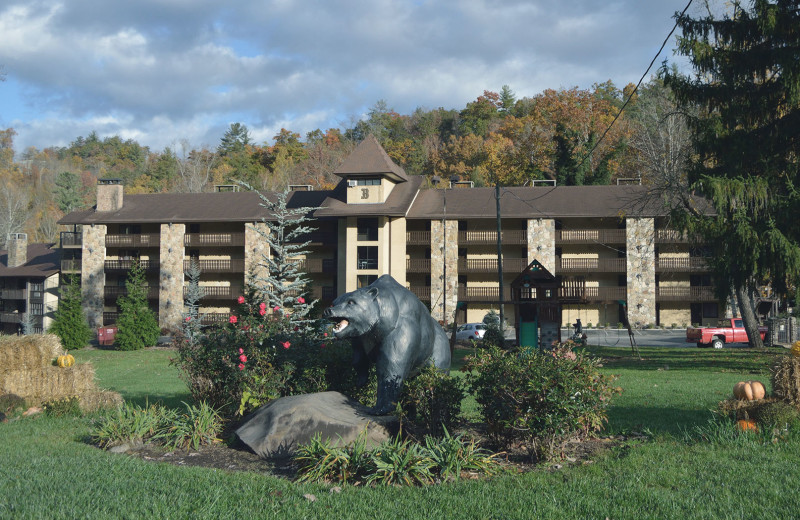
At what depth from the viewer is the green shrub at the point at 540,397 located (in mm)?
7742

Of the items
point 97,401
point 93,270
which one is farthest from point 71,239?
point 97,401

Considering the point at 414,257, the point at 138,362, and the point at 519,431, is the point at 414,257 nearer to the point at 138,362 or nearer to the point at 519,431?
the point at 138,362

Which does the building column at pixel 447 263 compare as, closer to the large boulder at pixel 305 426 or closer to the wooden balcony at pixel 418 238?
the wooden balcony at pixel 418 238

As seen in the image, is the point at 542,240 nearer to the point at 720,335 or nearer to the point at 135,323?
the point at 720,335

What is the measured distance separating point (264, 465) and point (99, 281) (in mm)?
46686

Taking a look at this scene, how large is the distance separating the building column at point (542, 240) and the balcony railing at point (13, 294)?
1668 inches

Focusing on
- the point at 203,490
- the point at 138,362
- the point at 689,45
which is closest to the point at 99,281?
the point at 138,362

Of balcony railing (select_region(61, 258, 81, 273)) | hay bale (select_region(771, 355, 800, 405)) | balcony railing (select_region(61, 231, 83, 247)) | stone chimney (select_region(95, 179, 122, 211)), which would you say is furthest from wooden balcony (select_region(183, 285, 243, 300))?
hay bale (select_region(771, 355, 800, 405))

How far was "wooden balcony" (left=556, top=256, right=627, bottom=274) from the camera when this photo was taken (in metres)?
45.9

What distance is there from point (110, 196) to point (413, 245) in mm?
23647

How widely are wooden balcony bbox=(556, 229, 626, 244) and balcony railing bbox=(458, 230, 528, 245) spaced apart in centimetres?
259

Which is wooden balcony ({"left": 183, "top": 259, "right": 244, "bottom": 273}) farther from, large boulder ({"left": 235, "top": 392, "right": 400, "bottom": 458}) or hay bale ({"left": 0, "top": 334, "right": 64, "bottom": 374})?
large boulder ({"left": 235, "top": 392, "right": 400, "bottom": 458})

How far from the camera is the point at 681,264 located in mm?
46531

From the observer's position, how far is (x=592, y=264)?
46.3 m
